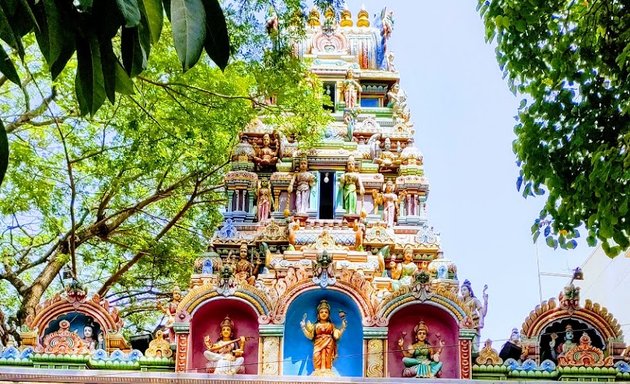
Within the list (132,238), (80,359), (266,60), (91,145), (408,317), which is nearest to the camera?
(80,359)

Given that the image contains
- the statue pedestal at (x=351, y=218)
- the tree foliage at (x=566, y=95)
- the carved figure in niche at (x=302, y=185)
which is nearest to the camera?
the tree foliage at (x=566, y=95)

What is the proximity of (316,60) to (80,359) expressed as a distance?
8443 mm

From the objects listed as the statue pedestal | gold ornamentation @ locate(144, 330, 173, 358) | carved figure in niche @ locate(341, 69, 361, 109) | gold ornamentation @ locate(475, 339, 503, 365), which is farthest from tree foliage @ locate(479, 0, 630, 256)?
carved figure in niche @ locate(341, 69, 361, 109)

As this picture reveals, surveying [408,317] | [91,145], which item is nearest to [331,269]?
[408,317]

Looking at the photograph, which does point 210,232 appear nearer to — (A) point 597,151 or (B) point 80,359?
(B) point 80,359

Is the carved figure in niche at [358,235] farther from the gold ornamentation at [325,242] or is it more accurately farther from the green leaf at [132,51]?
the green leaf at [132,51]

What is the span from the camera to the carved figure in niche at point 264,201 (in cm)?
1484

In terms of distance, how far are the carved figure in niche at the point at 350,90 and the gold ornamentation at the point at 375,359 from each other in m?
6.55

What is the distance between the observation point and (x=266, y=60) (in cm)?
1269

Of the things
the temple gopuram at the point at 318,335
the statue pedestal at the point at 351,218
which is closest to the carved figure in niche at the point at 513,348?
the temple gopuram at the point at 318,335

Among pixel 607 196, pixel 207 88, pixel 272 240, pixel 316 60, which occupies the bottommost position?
pixel 607 196

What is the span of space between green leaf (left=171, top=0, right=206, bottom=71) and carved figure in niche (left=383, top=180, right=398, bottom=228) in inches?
493

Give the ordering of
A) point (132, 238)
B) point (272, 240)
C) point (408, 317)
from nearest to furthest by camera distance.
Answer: point (408, 317) → point (272, 240) → point (132, 238)

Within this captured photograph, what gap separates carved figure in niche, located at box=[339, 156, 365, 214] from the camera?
14.9 meters
